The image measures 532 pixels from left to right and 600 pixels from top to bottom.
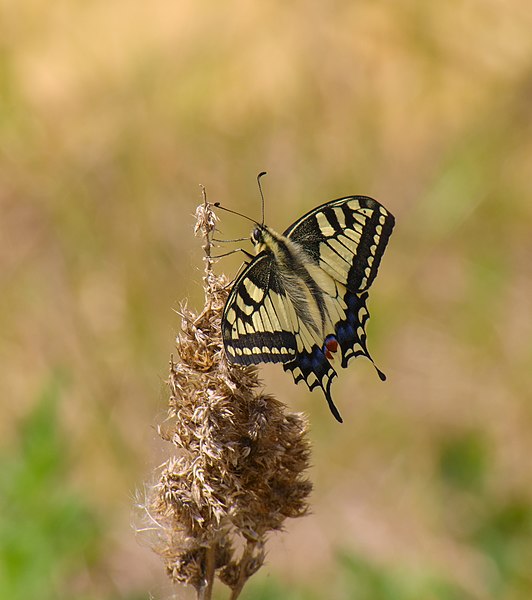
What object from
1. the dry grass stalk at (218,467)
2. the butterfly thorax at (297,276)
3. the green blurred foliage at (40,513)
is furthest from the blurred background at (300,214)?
the dry grass stalk at (218,467)

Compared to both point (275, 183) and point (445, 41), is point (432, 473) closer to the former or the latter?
point (275, 183)

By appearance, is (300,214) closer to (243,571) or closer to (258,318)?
(258,318)

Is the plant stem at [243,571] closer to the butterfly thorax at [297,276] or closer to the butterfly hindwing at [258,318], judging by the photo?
the butterfly hindwing at [258,318]

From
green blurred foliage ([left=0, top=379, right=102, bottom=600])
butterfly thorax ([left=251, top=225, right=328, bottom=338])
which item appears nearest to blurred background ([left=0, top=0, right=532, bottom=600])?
green blurred foliage ([left=0, top=379, right=102, bottom=600])

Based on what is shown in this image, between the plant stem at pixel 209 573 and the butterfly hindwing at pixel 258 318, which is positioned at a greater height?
the butterfly hindwing at pixel 258 318

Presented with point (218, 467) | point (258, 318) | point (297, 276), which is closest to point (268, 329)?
point (258, 318)

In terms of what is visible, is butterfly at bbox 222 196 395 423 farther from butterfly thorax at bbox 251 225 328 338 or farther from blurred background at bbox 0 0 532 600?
blurred background at bbox 0 0 532 600
